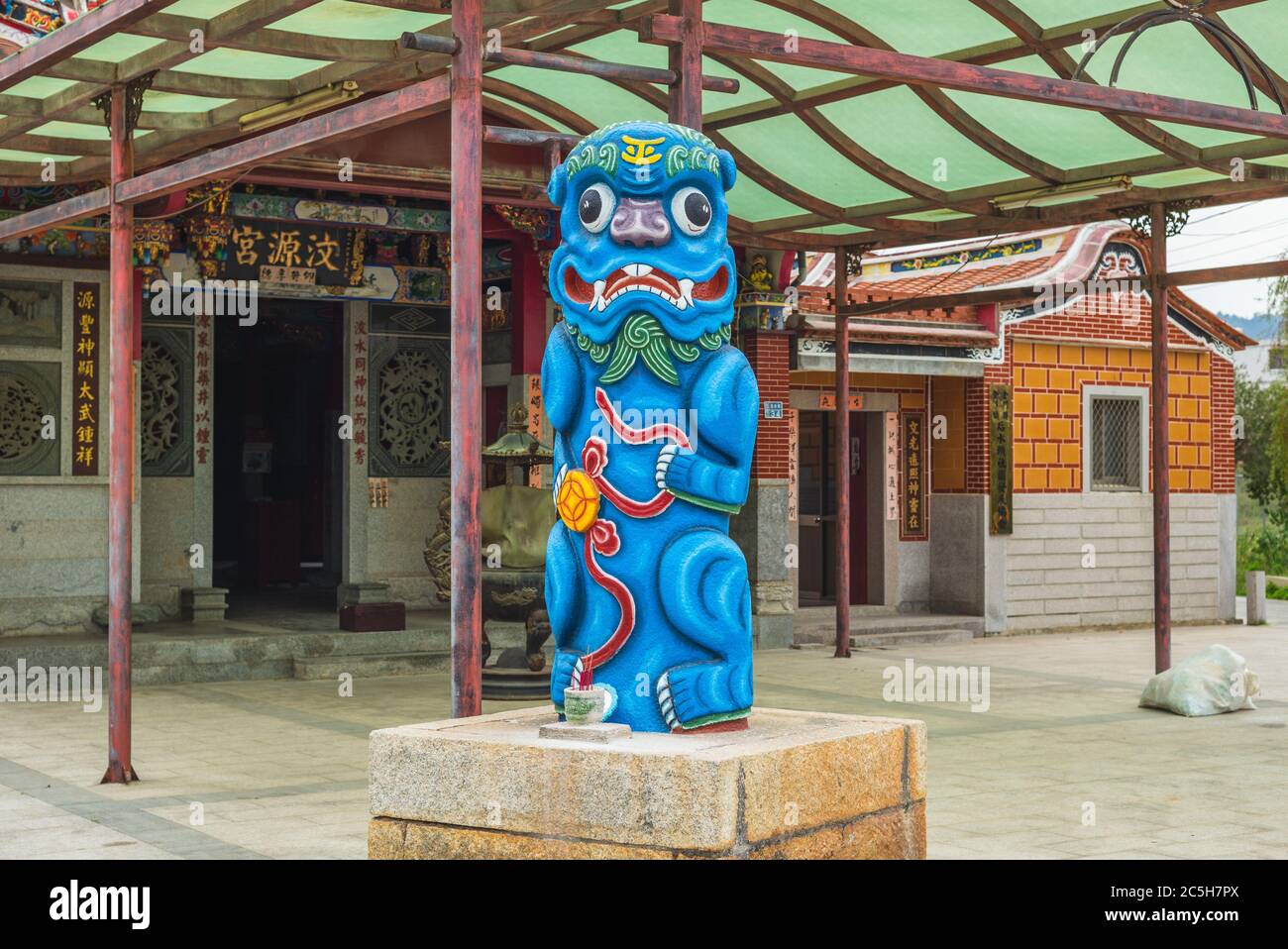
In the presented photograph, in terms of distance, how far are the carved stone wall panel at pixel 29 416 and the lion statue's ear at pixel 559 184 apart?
7.28 metres

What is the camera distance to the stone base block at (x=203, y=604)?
1272cm

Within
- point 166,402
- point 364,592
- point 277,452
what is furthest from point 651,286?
point 277,452

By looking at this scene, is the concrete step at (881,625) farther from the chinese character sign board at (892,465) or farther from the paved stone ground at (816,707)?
the paved stone ground at (816,707)

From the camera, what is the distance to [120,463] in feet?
24.5

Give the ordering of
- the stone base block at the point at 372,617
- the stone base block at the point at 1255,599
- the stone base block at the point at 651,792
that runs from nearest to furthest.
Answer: the stone base block at the point at 651,792, the stone base block at the point at 372,617, the stone base block at the point at 1255,599

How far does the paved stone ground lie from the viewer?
20.3 ft

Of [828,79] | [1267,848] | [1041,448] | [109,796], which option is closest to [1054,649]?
[1041,448]

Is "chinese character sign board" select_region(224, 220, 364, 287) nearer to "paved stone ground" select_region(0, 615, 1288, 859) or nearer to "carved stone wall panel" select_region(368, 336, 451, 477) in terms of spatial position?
"carved stone wall panel" select_region(368, 336, 451, 477)

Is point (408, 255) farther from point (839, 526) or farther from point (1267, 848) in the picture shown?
point (1267, 848)

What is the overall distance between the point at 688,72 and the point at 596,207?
0.64 metres

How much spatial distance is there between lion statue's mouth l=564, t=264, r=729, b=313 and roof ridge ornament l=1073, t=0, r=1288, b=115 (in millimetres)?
3027

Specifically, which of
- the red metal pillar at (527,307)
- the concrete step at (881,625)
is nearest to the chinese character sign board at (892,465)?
the concrete step at (881,625)

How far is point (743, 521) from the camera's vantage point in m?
13.7

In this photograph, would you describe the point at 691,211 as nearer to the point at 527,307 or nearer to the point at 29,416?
the point at 527,307
